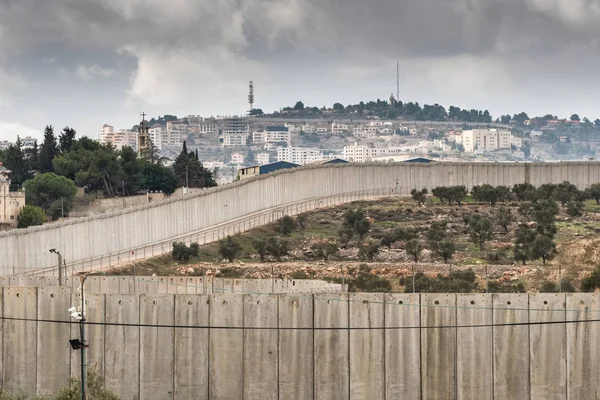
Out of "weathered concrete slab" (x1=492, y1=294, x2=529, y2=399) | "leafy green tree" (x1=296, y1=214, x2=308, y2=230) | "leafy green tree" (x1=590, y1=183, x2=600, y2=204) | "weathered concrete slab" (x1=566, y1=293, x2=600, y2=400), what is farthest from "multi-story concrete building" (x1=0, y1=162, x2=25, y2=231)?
"weathered concrete slab" (x1=566, y1=293, x2=600, y2=400)

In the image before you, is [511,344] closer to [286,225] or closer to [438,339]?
[438,339]

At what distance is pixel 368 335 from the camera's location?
4834 centimetres

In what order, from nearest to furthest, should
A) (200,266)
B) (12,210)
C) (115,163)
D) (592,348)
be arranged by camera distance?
(592,348)
(200,266)
(12,210)
(115,163)

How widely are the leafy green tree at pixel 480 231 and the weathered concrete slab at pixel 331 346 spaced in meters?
42.9

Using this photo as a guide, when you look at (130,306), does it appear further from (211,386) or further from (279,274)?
(279,274)

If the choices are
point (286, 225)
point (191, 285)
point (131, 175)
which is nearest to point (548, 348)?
point (191, 285)

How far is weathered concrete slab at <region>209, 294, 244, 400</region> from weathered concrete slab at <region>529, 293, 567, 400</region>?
7.99 metres

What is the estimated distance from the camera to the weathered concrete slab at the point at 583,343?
47781mm

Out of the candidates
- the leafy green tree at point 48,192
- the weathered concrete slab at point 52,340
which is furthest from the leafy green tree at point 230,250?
the leafy green tree at point 48,192

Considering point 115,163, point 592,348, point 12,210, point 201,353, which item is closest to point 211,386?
point 201,353

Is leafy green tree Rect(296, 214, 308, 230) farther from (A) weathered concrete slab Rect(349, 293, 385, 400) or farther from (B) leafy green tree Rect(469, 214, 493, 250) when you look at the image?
(A) weathered concrete slab Rect(349, 293, 385, 400)

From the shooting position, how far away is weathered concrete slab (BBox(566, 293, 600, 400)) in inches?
1881

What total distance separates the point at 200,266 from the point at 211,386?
35567mm

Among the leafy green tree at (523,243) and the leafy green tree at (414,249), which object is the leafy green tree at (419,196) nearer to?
the leafy green tree at (523,243)
